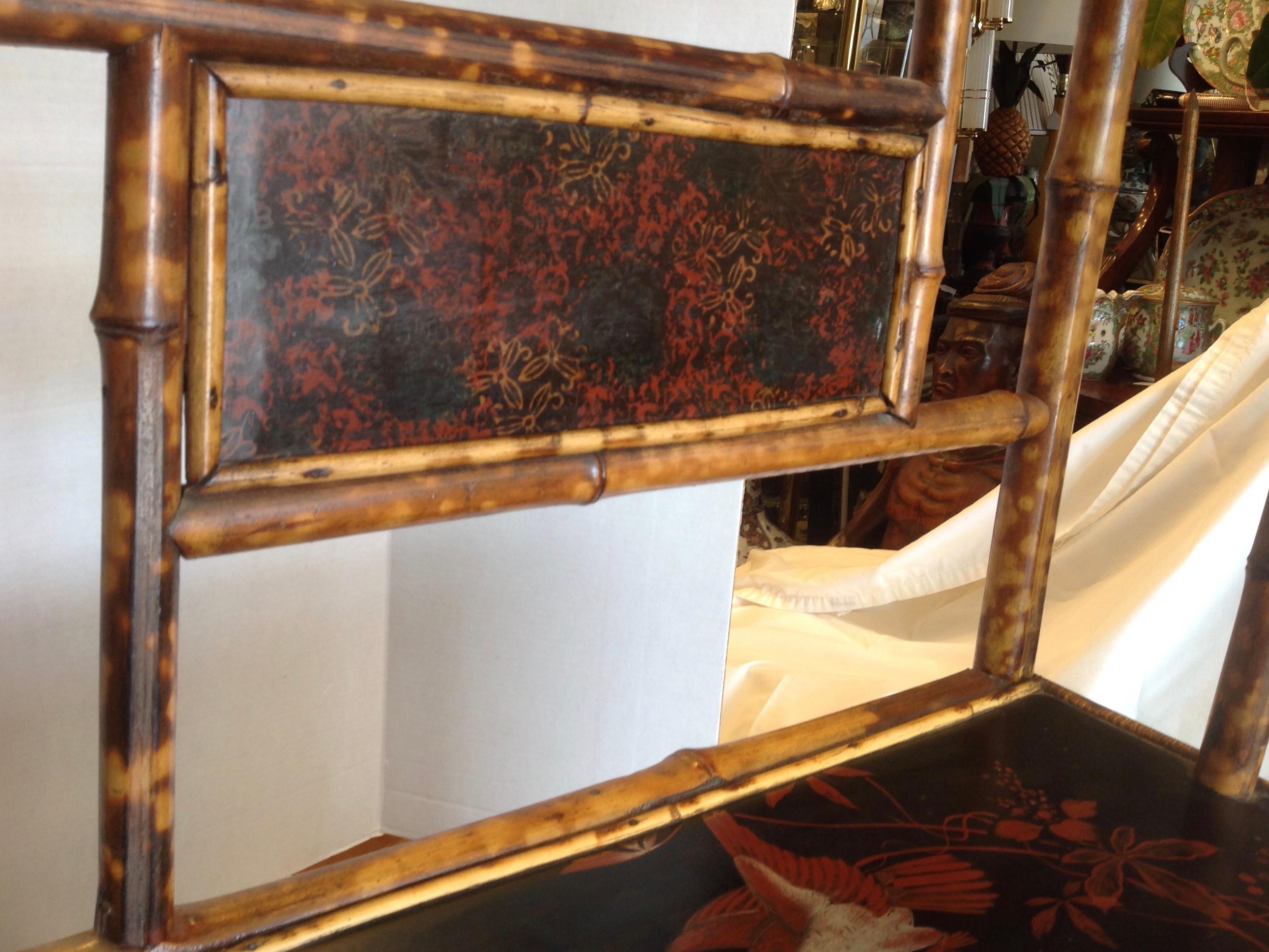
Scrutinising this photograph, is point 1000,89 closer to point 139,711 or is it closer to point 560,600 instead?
point 560,600

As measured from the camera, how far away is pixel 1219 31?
4.75ft

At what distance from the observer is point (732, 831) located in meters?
0.49

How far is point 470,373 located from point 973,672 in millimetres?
377

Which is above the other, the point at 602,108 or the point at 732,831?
the point at 602,108

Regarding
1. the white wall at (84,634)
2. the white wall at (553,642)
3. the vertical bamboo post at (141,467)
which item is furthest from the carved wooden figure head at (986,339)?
the vertical bamboo post at (141,467)

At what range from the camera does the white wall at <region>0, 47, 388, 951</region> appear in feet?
2.56

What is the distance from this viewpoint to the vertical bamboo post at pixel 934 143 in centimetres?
51

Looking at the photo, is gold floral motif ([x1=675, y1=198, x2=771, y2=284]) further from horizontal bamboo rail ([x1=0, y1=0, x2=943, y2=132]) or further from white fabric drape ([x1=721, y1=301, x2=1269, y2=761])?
white fabric drape ([x1=721, y1=301, x2=1269, y2=761])

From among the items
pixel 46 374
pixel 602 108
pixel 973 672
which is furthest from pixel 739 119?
pixel 46 374

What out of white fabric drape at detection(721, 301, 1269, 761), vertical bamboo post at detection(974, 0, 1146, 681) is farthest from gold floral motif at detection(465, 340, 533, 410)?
white fabric drape at detection(721, 301, 1269, 761)

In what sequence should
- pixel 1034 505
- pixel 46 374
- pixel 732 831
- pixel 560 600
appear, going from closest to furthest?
pixel 732 831
pixel 1034 505
pixel 46 374
pixel 560 600

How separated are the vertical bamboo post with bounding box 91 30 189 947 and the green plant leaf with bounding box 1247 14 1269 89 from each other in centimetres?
140

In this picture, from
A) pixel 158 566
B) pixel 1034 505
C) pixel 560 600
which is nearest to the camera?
pixel 158 566

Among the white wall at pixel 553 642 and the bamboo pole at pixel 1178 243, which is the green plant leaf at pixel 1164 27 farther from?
the white wall at pixel 553 642
